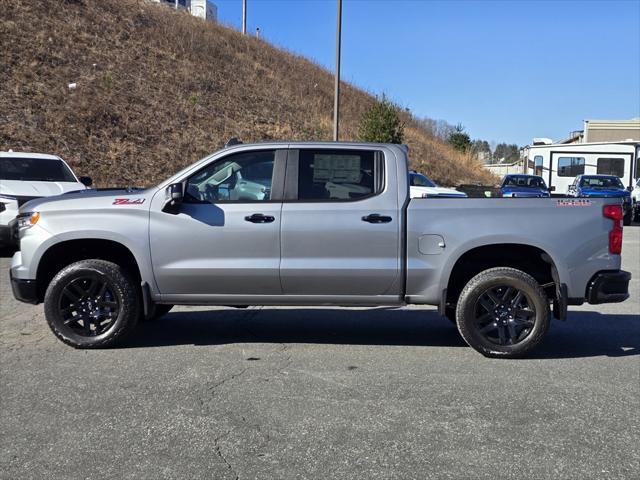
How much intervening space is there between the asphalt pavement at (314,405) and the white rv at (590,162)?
21.9 meters

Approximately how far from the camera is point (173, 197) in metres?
5.58

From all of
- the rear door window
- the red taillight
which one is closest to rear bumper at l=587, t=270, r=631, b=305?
the red taillight

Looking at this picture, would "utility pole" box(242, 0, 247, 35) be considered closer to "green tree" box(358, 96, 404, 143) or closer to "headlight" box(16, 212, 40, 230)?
"green tree" box(358, 96, 404, 143)

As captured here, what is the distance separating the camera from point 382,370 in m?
5.36

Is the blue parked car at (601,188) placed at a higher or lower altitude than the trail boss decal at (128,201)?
higher

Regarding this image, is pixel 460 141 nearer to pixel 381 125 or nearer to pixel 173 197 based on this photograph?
pixel 381 125

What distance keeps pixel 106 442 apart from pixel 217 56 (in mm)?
33713

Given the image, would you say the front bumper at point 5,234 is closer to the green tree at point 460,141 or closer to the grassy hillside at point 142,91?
the grassy hillside at point 142,91

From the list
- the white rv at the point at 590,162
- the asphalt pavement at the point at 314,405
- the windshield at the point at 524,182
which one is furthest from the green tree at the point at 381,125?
the asphalt pavement at the point at 314,405

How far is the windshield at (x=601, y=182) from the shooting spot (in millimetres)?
22875

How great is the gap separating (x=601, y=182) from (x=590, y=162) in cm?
444

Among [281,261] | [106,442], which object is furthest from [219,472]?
[281,261]

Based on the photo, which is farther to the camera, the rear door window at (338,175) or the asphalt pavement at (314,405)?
the rear door window at (338,175)

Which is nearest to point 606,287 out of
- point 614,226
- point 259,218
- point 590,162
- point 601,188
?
point 614,226
